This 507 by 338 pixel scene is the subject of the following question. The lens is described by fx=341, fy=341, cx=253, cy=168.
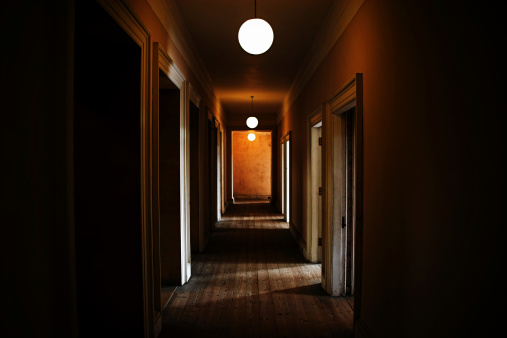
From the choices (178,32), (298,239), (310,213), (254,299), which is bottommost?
(254,299)

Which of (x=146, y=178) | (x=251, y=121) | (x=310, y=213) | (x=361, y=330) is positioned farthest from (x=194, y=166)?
(x=251, y=121)

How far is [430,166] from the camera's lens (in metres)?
1.75

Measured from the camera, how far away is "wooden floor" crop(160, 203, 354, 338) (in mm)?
3266

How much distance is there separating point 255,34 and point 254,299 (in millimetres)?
2939

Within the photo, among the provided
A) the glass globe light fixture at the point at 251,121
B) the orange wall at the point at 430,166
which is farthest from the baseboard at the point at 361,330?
the glass globe light fixture at the point at 251,121

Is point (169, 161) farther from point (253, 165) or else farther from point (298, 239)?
point (253, 165)

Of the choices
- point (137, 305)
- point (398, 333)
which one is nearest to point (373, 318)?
point (398, 333)

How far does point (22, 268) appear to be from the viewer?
1.24m

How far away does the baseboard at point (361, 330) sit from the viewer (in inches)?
106

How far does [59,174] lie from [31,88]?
366mm

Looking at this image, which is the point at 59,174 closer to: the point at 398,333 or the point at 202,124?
the point at 398,333

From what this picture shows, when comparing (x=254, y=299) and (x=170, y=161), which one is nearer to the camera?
(x=254, y=299)

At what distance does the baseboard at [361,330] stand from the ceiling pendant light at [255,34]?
261 centimetres

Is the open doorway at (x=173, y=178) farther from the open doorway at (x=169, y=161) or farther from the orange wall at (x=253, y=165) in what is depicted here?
the orange wall at (x=253, y=165)
